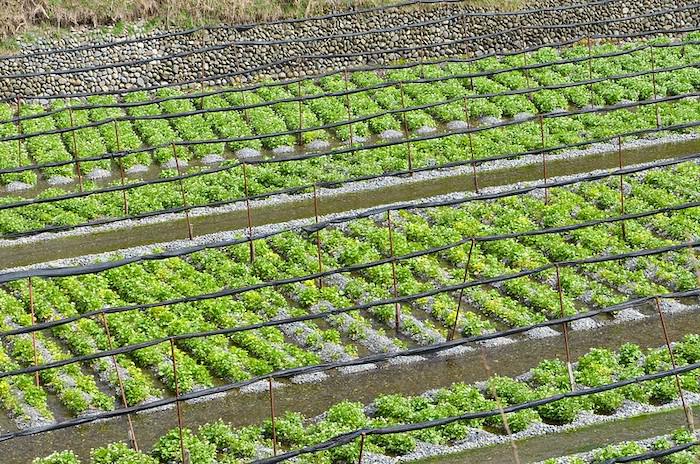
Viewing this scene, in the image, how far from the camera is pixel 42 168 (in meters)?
36.4

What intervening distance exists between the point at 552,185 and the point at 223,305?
27.9 ft

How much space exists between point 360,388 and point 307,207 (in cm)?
856

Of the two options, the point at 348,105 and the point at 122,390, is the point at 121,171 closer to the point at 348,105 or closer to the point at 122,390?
the point at 348,105

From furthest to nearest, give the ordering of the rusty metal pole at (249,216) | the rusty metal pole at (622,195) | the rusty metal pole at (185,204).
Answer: the rusty metal pole at (185,204), the rusty metal pole at (622,195), the rusty metal pole at (249,216)

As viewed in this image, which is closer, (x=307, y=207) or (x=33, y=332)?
(x=33, y=332)

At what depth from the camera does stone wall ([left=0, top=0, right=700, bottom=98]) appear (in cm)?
4131

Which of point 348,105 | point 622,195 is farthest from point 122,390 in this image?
point 348,105

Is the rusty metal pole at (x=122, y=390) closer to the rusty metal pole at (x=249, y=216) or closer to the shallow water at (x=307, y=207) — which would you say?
the rusty metal pole at (x=249, y=216)

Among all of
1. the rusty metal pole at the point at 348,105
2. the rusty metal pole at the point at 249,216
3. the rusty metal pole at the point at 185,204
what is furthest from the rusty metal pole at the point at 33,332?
the rusty metal pole at the point at 348,105

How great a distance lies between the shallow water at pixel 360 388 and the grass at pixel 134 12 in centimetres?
1915

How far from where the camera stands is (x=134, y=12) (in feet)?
141

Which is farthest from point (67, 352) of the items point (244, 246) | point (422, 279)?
point (422, 279)

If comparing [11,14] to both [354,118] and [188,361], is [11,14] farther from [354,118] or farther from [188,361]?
[188,361]

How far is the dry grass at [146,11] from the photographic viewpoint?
41906mm
